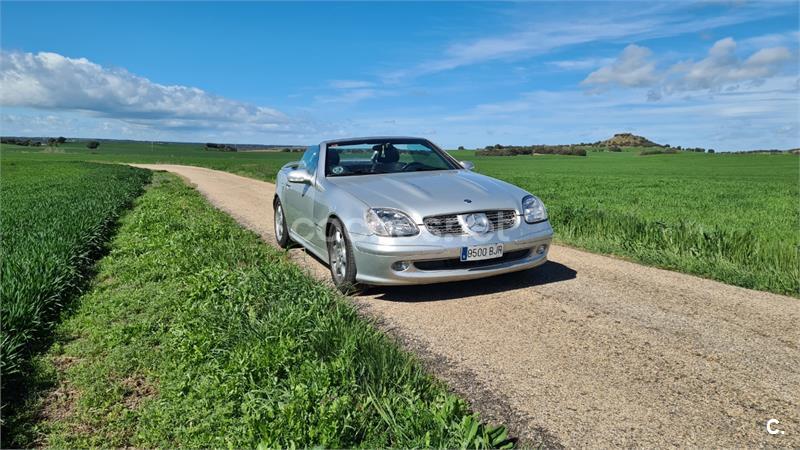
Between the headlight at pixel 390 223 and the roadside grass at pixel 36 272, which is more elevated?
the headlight at pixel 390 223

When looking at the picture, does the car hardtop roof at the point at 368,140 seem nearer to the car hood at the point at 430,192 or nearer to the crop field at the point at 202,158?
the car hood at the point at 430,192

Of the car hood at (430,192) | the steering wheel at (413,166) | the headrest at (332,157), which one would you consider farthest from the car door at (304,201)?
the steering wheel at (413,166)

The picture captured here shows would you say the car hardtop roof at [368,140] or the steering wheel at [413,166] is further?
the car hardtop roof at [368,140]

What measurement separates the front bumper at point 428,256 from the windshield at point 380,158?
1.56 metres

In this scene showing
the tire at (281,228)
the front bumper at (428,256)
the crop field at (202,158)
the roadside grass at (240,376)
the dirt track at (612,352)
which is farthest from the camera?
the crop field at (202,158)

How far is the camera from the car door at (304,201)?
263 inches

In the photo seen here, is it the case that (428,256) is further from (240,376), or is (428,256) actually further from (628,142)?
(628,142)

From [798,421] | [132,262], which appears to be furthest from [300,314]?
[132,262]

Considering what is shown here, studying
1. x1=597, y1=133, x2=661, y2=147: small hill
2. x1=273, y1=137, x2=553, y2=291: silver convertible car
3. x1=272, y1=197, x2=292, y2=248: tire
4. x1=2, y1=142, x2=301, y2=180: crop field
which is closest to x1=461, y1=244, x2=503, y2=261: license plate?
x1=273, y1=137, x2=553, y2=291: silver convertible car

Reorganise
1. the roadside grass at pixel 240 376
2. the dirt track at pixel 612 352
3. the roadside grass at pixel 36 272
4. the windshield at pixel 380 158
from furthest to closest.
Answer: the windshield at pixel 380 158
the roadside grass at pixel 36 272
the dirt track at pixel 612 352
the roadside grass at pixel 240 376

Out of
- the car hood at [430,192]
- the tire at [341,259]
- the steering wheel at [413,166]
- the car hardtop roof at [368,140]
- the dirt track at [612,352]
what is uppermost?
the car hardtop roof at [368,140]

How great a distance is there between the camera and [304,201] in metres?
6.92

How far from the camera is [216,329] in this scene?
13.7 feet

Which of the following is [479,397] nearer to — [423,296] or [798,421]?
[798,421]
